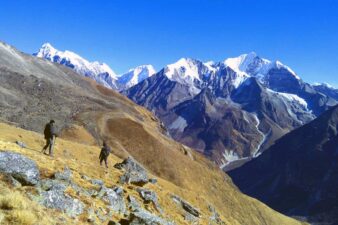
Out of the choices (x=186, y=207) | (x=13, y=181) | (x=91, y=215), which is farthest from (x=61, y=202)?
(x=186, y=207)

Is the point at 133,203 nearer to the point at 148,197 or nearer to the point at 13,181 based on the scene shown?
the point at 148,197

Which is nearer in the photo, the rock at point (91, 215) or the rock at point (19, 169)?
the rock at point (19, 169)

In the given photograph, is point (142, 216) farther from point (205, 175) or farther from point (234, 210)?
point (205, 175)

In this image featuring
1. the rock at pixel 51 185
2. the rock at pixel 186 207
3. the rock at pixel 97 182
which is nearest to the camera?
the rock at pixel 51 185

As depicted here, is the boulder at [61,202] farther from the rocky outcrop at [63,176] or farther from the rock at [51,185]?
the rocky outcrop at [63,176]

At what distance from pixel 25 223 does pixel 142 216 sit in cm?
785

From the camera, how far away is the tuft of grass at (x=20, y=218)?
1616cm

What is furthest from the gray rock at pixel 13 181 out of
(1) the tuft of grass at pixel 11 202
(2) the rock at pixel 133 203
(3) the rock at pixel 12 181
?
(2) the rock at pixel 133 203

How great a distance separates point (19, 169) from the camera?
22.3 metres

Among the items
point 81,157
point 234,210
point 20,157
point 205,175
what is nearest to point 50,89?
point 205,175

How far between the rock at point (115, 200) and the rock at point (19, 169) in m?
5.01

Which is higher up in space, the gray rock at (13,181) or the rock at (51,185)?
the rock at (51,185)

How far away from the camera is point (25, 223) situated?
16.2 m

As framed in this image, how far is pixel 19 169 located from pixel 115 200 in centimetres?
675
